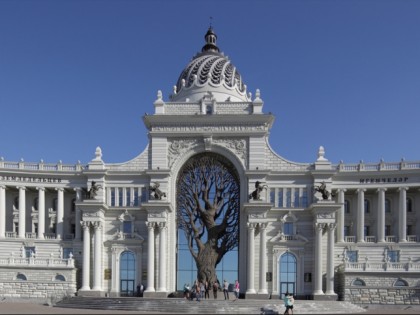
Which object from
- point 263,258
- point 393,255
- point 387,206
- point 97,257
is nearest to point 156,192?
point 97,257

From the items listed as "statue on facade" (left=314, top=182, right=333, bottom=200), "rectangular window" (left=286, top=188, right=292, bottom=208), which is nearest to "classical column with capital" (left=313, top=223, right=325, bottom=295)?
"statue on facade" (left=314, top=182, right=333, bottom=200)

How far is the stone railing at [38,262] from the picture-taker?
191 ft

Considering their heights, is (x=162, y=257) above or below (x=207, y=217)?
below

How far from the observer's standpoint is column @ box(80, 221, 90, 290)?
58.1 metres

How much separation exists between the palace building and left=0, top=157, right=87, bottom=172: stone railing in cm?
12

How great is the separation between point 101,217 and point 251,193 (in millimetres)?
17509

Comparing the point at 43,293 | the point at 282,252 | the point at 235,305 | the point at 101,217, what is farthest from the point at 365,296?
the point at 43,293

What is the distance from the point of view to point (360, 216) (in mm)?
61375

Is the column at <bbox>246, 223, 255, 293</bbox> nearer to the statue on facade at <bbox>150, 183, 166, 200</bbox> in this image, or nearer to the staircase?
the staircase

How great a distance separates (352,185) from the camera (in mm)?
61875

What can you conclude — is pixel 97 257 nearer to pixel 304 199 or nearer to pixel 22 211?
pixel 22 211

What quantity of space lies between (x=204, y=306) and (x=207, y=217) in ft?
51.8

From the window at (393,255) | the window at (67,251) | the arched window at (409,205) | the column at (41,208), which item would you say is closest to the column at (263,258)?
the window at (393,255)

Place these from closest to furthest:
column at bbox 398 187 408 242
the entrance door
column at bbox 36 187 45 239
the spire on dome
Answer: the entrance door → column at bbox 398 187 408 242 → column at bbox 36 187 45 239 → the spire on dome
